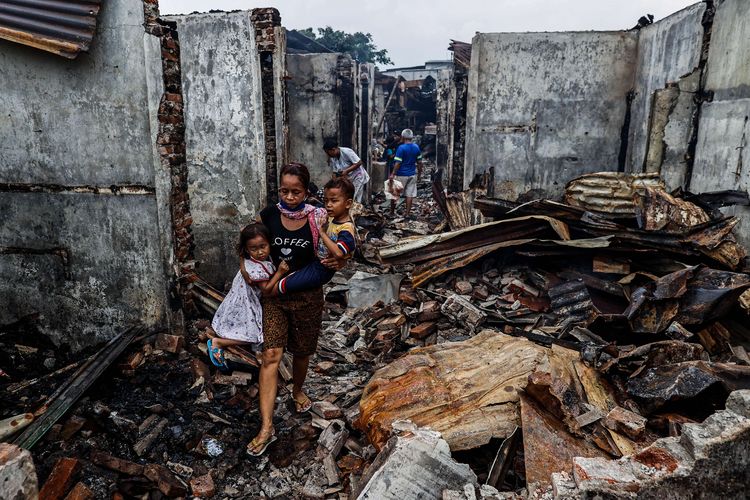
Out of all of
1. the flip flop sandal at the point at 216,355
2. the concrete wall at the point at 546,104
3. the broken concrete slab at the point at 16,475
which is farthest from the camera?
the concrete wall at the point at 546,104

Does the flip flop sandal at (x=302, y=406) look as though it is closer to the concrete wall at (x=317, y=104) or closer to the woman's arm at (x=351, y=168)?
the woman's arm at (x=351, y=168)

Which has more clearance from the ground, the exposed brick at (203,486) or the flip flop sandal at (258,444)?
the flip flop sandal at (258,444)

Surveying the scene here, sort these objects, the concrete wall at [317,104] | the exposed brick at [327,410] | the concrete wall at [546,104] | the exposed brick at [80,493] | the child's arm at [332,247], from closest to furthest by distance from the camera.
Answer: the exposed brick at [80,493] → the child's arm at [332,247] → the exposed brick at [327,410] → the concrete wall at [546,104] → the concrete wall at [317,104]

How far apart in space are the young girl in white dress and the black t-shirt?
0.06 meters

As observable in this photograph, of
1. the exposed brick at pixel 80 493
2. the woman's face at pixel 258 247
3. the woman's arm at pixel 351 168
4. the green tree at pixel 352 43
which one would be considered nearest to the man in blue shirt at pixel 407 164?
the woman's arm at pixel 351 168

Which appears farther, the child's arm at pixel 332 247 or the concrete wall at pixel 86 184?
the concrete wall at pixel 86 184

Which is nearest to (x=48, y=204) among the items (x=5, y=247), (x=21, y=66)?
(x=5, y=247)

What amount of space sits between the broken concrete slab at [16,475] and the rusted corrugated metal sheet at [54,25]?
3435mm

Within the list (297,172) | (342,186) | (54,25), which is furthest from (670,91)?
(54,25)

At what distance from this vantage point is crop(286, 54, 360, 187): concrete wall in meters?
10.9

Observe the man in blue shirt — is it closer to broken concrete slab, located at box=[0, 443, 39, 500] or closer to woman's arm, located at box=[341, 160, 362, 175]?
woman's arm, located at box=[341, 160, 362, 175]

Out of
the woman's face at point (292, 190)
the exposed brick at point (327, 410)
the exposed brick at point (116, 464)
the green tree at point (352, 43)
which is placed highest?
the green tree at point (352, 43)

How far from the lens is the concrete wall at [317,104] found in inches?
430

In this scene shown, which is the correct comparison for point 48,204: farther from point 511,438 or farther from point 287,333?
point 511,438
